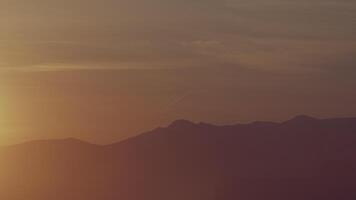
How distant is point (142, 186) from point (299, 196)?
11308mm

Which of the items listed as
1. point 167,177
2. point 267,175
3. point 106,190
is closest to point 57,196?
point 106,190

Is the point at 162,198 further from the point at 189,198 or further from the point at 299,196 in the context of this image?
the point at 299,196

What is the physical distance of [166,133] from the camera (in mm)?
88188

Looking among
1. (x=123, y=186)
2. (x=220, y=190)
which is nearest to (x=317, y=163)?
(x=220, y=190)

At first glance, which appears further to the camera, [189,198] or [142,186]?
[142,186]

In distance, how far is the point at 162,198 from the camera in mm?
73500

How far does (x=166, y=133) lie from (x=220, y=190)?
15.3 metres

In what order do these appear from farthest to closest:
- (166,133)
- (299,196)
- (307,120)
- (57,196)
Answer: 1. (166,133)
2. (307,120)
3. (299,196)
4. (57,196)

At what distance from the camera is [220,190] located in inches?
2908

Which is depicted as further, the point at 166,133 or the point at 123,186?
the point at 166,133

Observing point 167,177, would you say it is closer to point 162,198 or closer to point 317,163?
point 162,198

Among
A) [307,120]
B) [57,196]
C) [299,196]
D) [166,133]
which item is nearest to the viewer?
[57,196]

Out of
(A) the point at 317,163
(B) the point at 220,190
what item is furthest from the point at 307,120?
(B) the point at 220,190

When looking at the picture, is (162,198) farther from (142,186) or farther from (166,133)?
→ (166,133)
